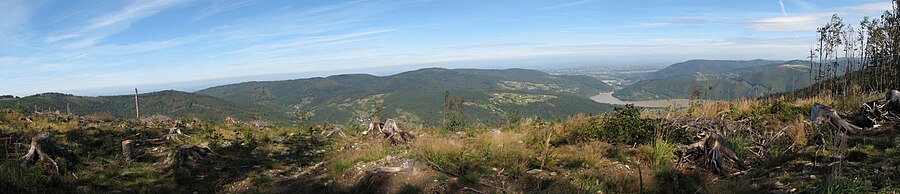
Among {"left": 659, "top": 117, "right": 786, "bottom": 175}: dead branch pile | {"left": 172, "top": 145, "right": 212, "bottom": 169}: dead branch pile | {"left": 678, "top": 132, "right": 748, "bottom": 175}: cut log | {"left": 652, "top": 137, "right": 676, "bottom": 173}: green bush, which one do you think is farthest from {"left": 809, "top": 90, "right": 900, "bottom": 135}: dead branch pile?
{"left": 172, "top": 145, "right": 212, "bottom": 169}: dead branch pile

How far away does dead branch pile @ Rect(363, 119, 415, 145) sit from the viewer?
12.2m

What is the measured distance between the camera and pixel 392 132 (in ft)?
41.4

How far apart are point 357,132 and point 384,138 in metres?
2.34

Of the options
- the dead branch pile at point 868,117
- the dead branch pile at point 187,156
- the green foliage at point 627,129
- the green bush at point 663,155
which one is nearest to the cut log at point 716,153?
the green bush at point 663,155

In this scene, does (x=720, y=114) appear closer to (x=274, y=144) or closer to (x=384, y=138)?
(x=384, y=138)

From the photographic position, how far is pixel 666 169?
647cm

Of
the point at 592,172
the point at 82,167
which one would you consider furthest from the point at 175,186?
the point at 592,172

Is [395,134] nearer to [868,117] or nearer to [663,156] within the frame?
[663,156]

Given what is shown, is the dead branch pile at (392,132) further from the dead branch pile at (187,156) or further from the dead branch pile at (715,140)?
the dead branch pile at (715,140)

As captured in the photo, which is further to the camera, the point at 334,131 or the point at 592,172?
the point at 334,131

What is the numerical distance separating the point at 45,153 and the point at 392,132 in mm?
7691

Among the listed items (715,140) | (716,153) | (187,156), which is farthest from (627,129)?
(187,156)

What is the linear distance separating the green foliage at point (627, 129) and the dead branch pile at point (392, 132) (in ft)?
19.0

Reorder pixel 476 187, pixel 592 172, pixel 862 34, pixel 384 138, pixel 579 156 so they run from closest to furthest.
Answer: pixel 476 187 → pixel 592 172 → pixel 579 156 → pixel 384 138 → pixel 862 34
